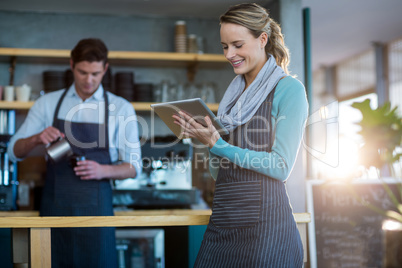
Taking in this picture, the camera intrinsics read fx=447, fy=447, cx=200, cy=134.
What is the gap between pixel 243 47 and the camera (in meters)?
1.39

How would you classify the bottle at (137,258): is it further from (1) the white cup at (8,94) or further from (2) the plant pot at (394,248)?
(2) the plant pot at (394,248)

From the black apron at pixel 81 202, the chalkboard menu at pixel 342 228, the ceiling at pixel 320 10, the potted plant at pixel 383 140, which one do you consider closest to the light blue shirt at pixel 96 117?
the black apron at pixel 81 202

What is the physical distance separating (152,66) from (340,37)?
2033 millimetres

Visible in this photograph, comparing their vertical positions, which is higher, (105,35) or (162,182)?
(105,35)

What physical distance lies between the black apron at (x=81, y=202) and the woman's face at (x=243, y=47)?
1.03 meters

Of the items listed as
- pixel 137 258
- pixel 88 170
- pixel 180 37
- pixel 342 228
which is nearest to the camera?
pixel 88 170

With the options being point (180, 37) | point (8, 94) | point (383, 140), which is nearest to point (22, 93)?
point (8, 94)

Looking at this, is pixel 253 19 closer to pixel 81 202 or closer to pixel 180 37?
pixel 81 202

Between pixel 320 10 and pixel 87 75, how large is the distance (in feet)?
6.91

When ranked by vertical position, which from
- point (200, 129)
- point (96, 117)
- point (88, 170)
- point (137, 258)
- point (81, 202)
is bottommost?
point (137, 258)

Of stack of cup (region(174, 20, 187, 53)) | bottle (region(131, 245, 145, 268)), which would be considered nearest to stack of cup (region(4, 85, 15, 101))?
stack of cup (region(174, 20, 187, 53))

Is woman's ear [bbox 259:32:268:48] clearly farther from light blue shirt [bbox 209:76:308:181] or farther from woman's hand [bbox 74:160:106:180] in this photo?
woman's hand [bbox 74:160:106:180]

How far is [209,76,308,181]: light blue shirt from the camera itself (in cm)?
126

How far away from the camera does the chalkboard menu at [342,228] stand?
3.07 m
